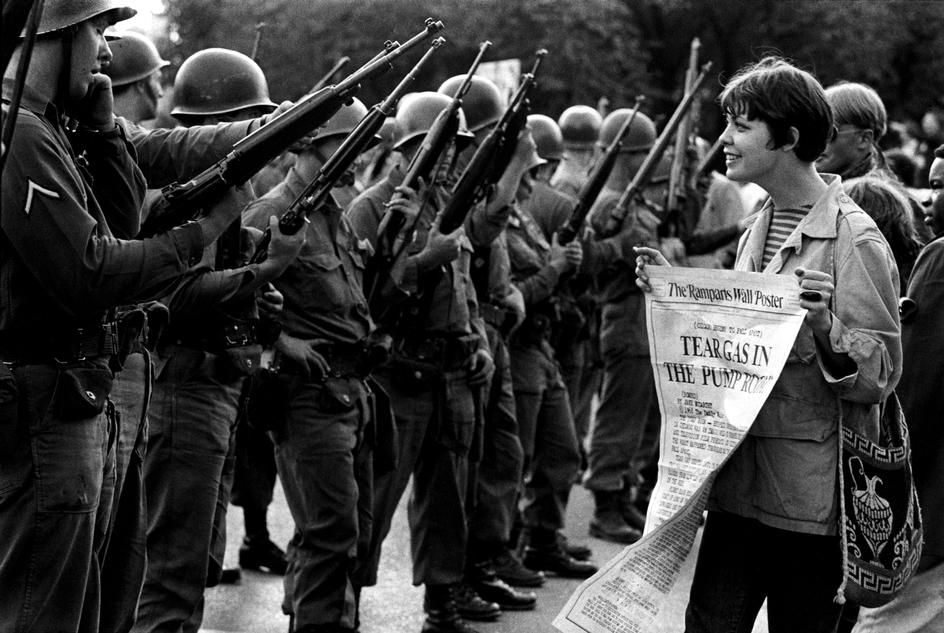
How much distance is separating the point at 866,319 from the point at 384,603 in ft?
12.9

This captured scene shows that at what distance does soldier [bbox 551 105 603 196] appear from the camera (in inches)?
404

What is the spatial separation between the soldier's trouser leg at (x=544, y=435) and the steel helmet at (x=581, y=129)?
9.50 ft

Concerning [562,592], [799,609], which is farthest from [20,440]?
[562,592]

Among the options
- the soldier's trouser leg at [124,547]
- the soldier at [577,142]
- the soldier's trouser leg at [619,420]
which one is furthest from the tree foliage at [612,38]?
the soldier's trouser leg at [124,547]

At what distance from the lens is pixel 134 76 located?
534 cm

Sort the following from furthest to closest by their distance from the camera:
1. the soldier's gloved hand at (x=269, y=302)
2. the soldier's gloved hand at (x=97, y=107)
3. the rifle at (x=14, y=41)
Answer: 1. the soldier's gloved hand at (x=269, y=302)
2. the soldier's gloved hand at (x=97, y=107)
3. the rifle at (x=14, y=41)

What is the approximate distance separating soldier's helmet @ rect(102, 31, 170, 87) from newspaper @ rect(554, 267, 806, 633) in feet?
8.18

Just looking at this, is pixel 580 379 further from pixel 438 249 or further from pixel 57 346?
pixel 57 346

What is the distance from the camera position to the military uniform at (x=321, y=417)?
5527 millimetres

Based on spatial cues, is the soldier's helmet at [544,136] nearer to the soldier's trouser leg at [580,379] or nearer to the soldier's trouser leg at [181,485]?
the soldier's trouser leg at [580,379]

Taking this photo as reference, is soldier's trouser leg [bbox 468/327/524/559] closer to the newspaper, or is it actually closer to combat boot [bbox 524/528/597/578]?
combat boot [bbox 524/528/597/578]

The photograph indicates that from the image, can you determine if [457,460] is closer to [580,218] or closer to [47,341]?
[580,218]

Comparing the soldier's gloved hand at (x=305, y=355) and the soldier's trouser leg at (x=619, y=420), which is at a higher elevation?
the soldier's gloved hand at (x=305, y=355)

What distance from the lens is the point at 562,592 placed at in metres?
7.29
